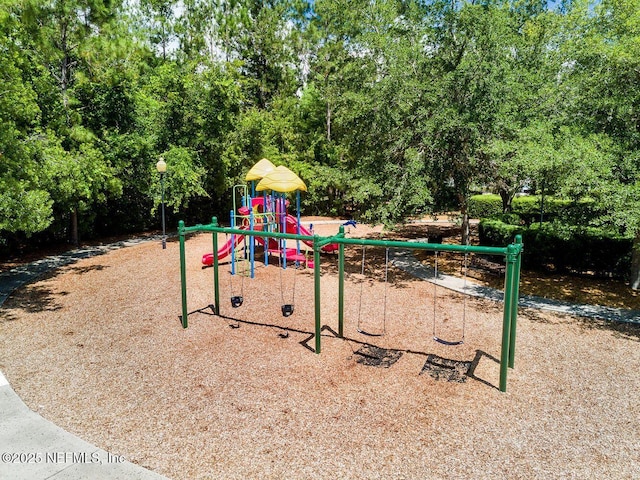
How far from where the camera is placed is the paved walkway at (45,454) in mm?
3963

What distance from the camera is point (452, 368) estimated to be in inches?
246

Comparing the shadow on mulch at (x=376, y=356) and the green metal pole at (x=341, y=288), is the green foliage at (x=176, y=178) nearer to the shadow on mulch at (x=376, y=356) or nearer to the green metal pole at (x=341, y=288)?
the green metal pole at (x=341, y=288)

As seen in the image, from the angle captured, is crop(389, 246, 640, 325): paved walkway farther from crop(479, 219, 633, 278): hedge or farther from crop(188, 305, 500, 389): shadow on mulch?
crop(188, 305, 500, 389): shadow on mulch

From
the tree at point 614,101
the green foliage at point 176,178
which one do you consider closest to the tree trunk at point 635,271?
the tree at point 614,101

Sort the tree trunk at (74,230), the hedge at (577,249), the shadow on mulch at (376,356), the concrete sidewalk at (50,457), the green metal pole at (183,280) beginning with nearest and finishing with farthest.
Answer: the concrete sidewalk at (50,457), the shadow on mulch at (376,356), the green metal pole at (183,280), the hedge at (577,249), the tree trunk at (74,230)

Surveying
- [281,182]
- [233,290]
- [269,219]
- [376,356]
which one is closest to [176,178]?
[269,219]

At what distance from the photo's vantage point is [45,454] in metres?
4.24

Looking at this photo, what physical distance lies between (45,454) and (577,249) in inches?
474

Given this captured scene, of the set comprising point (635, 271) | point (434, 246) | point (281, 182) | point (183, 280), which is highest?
point (281, 182)


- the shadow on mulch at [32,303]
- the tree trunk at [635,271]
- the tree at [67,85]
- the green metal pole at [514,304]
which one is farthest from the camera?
the tree at [67,85]

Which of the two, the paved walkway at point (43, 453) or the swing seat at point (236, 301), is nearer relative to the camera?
the paved walkway at point (43, 453)

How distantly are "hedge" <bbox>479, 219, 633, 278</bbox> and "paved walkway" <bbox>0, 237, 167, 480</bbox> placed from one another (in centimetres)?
967

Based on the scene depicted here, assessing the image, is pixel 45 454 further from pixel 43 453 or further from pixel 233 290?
pixel 233 290

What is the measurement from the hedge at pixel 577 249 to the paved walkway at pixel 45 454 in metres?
9.67
